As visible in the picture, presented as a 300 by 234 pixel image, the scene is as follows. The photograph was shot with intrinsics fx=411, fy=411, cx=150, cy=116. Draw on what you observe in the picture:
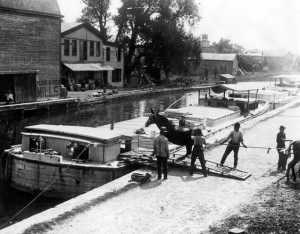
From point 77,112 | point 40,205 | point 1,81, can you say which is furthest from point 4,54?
point 40,205

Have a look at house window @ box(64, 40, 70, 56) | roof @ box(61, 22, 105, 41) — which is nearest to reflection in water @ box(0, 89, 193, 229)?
house window @ box(64, 40, 70, 56)

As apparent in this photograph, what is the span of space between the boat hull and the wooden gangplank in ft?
1.68

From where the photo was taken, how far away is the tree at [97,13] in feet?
222

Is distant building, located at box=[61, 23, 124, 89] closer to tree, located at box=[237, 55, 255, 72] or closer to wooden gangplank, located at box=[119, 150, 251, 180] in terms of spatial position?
wooden gangplank, located at box=[119, 150, 251, 180]

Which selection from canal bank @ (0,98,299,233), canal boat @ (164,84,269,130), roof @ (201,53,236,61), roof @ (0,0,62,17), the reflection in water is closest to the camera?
canal bank @ (0,98,299,233)

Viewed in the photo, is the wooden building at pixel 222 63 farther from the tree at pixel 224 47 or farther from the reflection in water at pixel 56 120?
the reflection in water at pixel 56 120

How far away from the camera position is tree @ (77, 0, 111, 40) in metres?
67.6

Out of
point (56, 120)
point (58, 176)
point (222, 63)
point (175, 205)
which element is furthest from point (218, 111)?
point (222, 63)

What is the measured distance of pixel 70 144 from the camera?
16766 mm

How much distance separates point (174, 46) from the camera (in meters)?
57.7

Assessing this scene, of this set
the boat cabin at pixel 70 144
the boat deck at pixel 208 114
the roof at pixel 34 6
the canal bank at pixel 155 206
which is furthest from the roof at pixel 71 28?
the canal bank at pixel 155 206

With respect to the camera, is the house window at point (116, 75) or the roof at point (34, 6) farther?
the house window at point (116, 75)

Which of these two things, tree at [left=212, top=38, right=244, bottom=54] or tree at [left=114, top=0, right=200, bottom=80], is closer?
tree at [left=114, top=0, right=200, bottom=80]

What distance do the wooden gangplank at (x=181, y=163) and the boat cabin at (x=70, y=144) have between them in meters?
0.79
